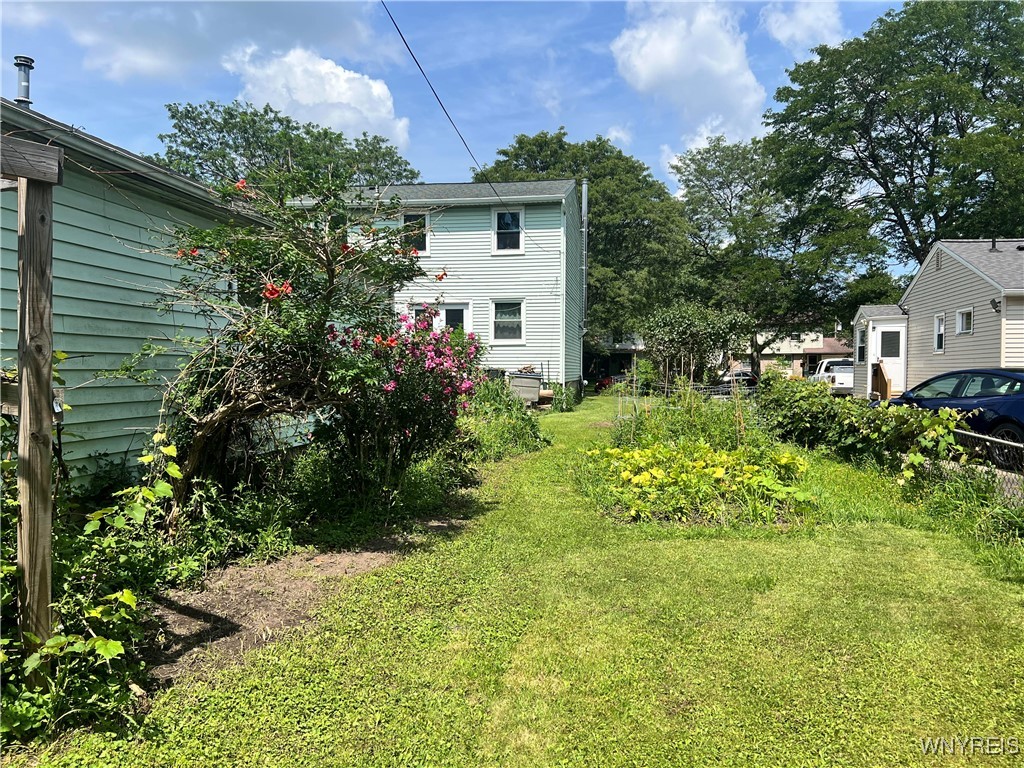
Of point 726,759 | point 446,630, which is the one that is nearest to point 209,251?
point 446,630

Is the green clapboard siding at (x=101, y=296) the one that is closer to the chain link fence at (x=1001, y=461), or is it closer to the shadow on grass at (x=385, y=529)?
the shadow on grass at (x=385, y=529)

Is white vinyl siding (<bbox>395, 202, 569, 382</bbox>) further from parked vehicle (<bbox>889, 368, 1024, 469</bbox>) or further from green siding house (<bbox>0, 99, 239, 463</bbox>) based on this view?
green siding house (<bbox>0, 99, 239, 463</bbox>)

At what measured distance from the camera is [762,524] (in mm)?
5484

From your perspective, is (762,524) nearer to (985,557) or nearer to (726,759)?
(985,557)

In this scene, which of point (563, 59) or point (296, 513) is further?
point (563, 59)

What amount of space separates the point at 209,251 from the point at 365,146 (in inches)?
1502

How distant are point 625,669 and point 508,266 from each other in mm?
15594

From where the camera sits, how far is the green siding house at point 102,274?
4266 mm

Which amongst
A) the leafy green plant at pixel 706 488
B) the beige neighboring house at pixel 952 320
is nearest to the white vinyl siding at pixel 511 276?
the beige neighboring house at pixel 952 320

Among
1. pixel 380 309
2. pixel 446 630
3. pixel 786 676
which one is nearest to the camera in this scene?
pixel 786 676

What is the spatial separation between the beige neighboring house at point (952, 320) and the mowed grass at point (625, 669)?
11241 mm

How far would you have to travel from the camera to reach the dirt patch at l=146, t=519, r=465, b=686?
3123mm

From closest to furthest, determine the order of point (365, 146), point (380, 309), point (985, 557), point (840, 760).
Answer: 1. point (840, 760)
2. point (985, 557)
3. point (380, 309)
4. point (365, 146)

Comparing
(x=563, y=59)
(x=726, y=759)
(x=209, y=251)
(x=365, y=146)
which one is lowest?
(x=726, y=759)
